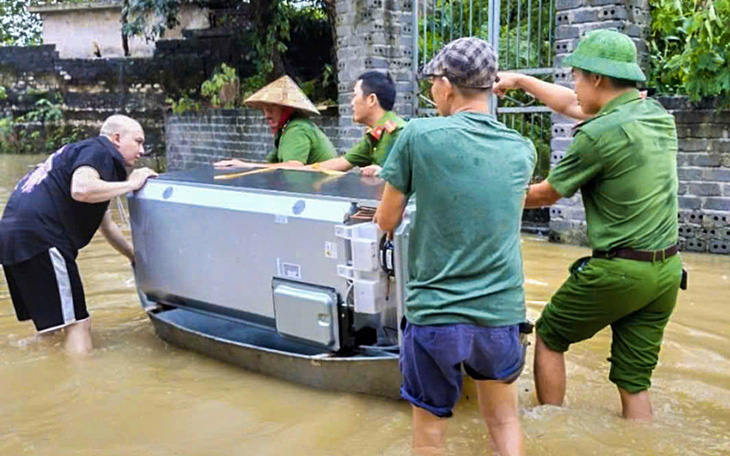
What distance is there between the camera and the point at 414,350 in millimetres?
2371

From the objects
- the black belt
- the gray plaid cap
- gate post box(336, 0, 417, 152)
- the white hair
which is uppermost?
gate post box(336, 0, 417, 152)

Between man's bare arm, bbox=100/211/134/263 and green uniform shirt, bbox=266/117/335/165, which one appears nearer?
man's bare arm, bbox=100/211/134/263

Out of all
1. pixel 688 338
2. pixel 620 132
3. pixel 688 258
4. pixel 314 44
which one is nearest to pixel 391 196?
pixel 620 132

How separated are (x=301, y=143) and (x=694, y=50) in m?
3.76

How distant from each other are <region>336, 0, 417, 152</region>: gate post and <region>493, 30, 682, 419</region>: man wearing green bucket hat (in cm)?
613

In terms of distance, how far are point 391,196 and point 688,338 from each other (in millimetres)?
2986

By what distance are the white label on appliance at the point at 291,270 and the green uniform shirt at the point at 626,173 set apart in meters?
1.29

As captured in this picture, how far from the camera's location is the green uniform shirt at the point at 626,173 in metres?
2.68

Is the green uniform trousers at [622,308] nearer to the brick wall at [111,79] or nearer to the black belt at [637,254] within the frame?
the black belt at [637,254]

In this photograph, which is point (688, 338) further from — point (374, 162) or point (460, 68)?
point (460, 68)

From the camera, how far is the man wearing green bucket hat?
270cm

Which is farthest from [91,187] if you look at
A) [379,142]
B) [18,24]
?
[18,24]

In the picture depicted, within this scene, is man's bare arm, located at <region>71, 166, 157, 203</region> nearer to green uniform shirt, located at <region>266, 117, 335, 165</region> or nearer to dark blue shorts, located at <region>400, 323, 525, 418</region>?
green uniform shirt, located at <region>266, 117, 335, 165</region>

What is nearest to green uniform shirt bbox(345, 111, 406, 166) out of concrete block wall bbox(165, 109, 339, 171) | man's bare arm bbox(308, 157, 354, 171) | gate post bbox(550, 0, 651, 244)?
man's bare arm bbox(308, 157, 354, 171)
